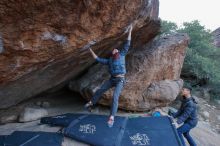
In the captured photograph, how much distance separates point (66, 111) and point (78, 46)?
3498mm

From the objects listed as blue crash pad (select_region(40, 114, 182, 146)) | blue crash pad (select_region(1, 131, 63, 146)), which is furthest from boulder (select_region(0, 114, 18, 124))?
blue crash pad (select_region(40, 114, 182, 146))

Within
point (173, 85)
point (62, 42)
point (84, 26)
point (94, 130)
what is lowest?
point (94, 130)

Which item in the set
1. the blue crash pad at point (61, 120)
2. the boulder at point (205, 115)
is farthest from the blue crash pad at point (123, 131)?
the boulder at point (205, 115)

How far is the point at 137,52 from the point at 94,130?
374 centimetres

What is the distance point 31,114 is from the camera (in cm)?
808

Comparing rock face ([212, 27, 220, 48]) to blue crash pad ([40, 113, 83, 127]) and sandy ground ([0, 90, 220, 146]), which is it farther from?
blue crash pad ([40, 113, 83, 127])

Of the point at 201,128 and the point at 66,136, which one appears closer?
the point at 66,136

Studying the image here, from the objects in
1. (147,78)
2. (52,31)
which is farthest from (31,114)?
(147,78)

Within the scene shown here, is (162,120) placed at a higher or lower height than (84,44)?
lower

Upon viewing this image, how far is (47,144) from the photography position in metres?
5.76

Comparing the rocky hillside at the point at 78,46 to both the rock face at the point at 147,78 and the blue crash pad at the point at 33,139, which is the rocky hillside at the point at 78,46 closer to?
the rock face at the point at 147,78

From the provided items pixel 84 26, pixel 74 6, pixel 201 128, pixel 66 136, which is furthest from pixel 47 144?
pixel 201 128

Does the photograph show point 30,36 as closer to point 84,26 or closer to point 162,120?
point 84,26

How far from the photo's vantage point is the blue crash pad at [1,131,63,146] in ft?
19.1
